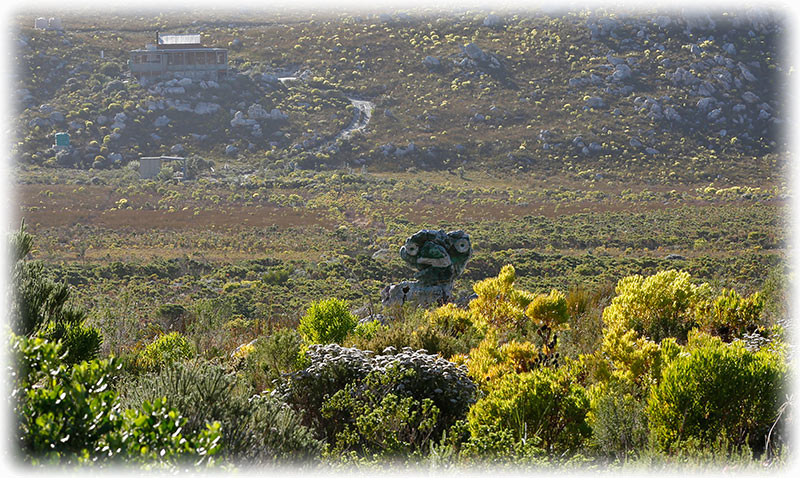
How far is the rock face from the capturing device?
432 inches

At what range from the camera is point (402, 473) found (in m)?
4.19

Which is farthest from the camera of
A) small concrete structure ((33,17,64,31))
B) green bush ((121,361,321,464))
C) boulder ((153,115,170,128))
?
small concrete structure ((33,17,64,31))

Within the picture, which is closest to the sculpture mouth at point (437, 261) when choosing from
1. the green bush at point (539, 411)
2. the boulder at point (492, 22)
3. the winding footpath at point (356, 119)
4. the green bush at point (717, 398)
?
the green bush at point (539, 411)

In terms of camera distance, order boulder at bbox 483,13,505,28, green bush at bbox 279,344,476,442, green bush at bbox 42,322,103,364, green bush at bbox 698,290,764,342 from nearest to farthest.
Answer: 1. green bush at bbox 279,344,476,442
2. green bush at bbox 42,322,103,364
3. green bush at bbox 698,290,764,342
4. boulder at bbox 483,13,505,28

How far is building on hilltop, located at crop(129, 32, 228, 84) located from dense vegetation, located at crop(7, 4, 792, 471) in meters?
1.50

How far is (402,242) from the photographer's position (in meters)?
31.2

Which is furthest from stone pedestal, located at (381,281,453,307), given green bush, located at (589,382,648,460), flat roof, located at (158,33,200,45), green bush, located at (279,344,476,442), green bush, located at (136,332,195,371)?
flat roof, located at (158,33,200,45)

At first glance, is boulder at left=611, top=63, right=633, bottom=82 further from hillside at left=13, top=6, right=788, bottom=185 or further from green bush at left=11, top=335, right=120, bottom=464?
green bush at left=11, top=335, right=120, bottom=464

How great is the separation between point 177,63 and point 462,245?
56.1 m

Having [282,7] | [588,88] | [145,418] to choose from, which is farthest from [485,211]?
[282,7]

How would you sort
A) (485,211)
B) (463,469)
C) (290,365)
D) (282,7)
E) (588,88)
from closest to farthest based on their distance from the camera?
(463,469), (290,365), (485,211), (588,88), (282,7)

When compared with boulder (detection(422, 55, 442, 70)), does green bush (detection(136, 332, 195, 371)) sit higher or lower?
lower

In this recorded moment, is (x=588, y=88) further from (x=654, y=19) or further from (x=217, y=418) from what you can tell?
(x=217, y=418)

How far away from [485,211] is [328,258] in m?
13.5
